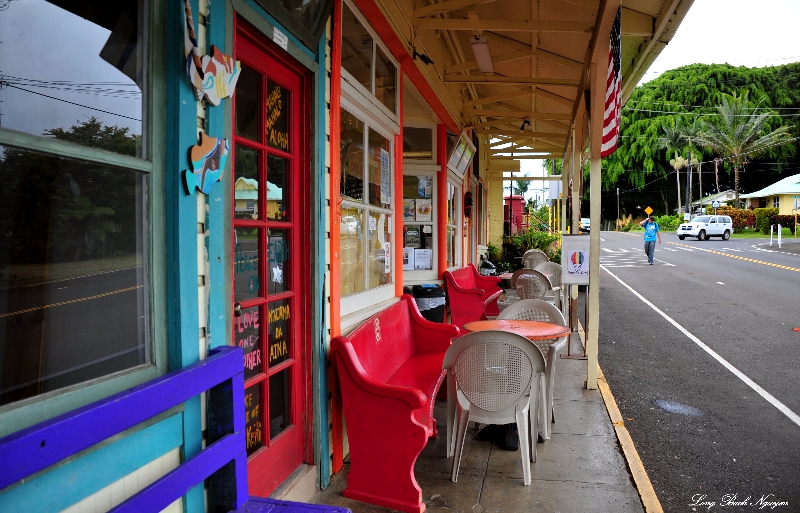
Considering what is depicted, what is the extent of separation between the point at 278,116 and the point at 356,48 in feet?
5.13

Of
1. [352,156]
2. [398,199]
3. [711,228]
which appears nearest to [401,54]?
[398,199]

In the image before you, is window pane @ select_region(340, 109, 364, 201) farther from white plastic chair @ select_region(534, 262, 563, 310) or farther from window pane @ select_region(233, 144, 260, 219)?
white plastic chair @ select_region(534, 262, 563, 310)

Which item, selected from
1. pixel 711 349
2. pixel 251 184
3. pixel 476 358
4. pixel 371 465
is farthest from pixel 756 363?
pixel 251 184

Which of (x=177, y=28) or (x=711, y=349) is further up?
(x=177, y=28)

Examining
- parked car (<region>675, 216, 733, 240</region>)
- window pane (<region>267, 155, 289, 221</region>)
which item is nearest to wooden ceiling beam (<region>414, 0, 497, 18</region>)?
window pane (<region>267, 155, 289, 221</region>)

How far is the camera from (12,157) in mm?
1512

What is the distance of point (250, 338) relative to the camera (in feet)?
9.21

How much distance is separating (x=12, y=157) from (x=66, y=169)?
0.18m

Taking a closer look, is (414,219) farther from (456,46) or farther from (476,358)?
(476,358)

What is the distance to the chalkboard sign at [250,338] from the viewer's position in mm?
Answer: 2701

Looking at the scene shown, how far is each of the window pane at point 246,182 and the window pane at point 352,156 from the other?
1303 mm

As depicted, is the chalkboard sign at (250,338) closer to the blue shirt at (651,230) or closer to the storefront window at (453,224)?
the storefront window at (453,224)

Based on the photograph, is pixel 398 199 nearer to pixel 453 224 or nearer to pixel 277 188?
pixel 277 188

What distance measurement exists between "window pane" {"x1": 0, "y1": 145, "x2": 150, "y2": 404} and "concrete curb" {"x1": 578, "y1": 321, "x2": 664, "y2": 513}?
291 centimetres
